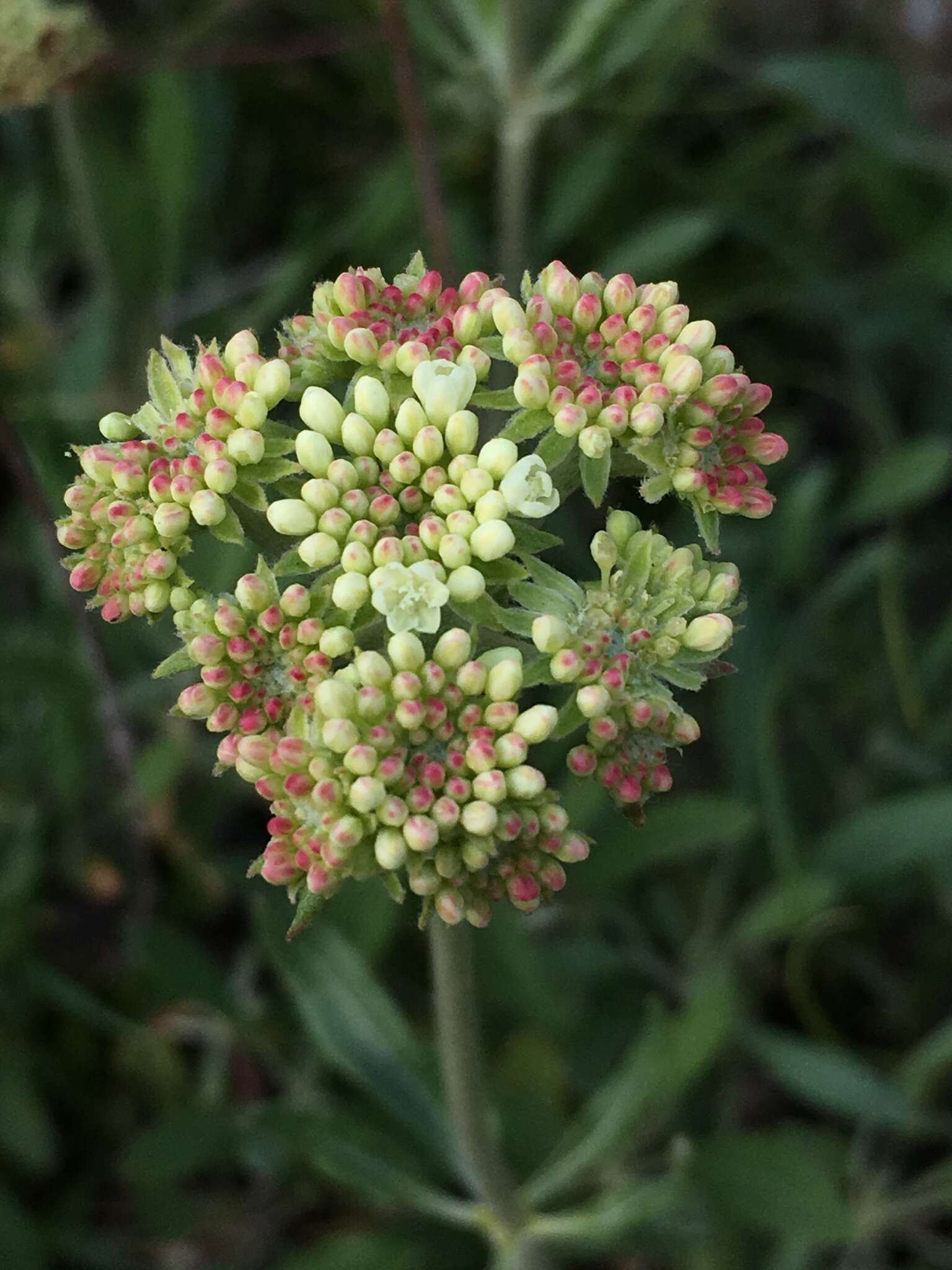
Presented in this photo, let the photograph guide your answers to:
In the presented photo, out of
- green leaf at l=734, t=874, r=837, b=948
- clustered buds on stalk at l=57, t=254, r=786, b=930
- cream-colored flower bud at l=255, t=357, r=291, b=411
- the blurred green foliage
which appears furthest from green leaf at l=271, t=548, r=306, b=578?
green leaf at l=734, t=874, r=837, b=948

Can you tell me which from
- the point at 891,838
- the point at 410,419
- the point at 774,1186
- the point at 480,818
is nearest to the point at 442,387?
the point at 410,419

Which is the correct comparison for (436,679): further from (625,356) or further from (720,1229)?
(720,1229)

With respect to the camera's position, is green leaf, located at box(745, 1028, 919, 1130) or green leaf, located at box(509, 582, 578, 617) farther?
green leaf, located at box(745, 1028, 919, 1130)

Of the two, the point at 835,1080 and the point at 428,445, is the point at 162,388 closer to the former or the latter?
the point at 428,445

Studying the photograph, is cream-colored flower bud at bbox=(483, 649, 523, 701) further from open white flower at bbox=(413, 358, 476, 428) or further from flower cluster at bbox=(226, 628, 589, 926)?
open white flower at bbox=(413, 358, 476, 428)

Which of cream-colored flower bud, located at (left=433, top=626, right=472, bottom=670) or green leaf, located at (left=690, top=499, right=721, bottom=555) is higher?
cream-colored flower bud, located at (left=433, top=626, right=472, bottom=670)

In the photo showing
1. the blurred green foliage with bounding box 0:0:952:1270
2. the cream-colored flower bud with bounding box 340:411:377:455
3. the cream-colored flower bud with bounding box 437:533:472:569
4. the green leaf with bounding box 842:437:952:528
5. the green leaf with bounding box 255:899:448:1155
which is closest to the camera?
the cream-colored flower bud with bounding box 437:533:472:569

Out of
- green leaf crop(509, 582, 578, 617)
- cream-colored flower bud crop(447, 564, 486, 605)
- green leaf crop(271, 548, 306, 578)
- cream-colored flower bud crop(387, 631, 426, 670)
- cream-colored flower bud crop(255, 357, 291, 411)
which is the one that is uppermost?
cream-colored flower bud crop(255, 357, 291, 411)
